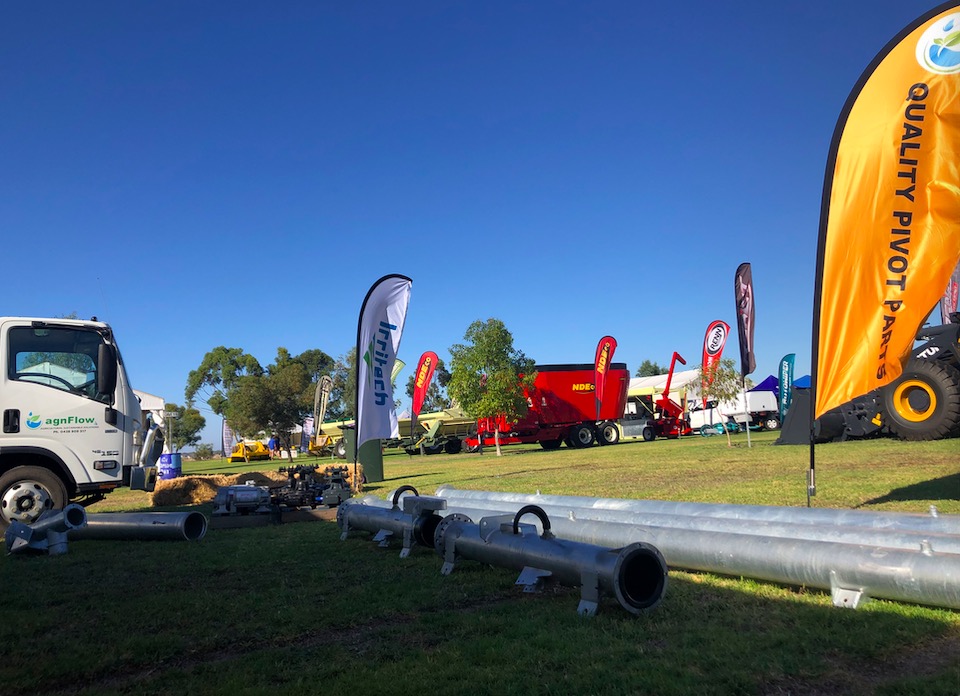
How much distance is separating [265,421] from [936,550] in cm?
5271

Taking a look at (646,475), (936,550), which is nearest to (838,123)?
(936,550)

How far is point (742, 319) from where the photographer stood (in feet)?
82.5

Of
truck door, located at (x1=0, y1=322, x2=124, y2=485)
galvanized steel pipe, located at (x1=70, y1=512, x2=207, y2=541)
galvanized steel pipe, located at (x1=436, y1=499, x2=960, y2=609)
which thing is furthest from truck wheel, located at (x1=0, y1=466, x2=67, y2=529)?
galvanized steel pipe, located at (x1=436, y1=499, x2=960, y2=609)

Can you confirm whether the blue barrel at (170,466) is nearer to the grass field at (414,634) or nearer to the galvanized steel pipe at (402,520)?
the grass field at (414,634)

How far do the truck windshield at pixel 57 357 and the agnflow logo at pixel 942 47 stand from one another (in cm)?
965

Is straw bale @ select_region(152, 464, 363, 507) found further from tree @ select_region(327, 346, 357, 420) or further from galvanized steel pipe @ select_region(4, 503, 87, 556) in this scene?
tree @ select_region(327, 346, 357, 420)

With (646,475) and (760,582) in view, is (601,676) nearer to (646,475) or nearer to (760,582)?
(760,582)

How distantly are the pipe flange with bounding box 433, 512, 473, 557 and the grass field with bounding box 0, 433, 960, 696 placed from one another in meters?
0.18

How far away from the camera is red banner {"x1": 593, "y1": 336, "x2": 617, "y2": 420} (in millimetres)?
32875

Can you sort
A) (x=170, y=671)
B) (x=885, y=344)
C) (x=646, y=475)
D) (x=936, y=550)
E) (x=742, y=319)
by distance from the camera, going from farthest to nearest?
(x=742, y=319)
(x=646, y=475)
(x=885, y=344)
(x=936, y=550)
(x=170, y=671)

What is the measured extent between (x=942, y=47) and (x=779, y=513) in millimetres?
4281

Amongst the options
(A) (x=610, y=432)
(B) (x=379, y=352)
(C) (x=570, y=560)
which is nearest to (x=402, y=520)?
(C) (x=570, y=560)

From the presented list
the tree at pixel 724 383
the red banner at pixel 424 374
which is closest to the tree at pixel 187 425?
the red banner at pixel 424 374

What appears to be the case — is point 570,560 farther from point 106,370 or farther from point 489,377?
point 489,377
